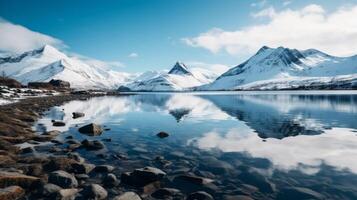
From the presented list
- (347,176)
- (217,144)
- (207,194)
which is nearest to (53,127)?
(217,144)

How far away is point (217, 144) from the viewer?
29766 mm

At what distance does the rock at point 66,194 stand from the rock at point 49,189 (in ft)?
1.13

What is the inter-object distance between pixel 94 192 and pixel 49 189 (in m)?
2.37

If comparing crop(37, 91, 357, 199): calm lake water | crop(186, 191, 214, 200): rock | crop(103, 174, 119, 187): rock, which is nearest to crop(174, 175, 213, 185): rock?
crop(37, 91, 357, 199): calm lake water

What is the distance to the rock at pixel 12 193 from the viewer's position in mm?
14406

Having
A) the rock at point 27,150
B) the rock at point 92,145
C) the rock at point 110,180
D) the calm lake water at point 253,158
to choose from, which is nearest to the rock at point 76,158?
the calm lake water at point 253,158

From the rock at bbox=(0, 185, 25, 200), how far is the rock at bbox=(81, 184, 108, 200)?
3.03m

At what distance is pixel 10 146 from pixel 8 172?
8730 millimetres

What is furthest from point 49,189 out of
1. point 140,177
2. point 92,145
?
point 92,145

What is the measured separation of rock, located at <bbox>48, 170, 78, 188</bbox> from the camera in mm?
16547

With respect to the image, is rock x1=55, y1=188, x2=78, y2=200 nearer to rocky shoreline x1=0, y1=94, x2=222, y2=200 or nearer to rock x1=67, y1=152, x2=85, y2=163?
rocky shoreline x1=0, y1=94, x2=222, y2=200

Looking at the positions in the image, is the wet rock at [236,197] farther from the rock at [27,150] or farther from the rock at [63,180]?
the rock at [27,150]

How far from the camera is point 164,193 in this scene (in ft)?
53.2

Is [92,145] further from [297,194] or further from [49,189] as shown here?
[297,194]
